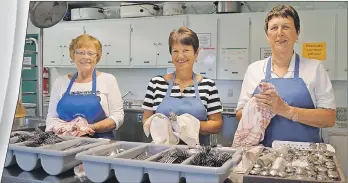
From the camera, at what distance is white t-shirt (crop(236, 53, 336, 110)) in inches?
39.2

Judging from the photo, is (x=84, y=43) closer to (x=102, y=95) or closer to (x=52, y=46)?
(x=102, y=95)

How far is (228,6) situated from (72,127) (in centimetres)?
150

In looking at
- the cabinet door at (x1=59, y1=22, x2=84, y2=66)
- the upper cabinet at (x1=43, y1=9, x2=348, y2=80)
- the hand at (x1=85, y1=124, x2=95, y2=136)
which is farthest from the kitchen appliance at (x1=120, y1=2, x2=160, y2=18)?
the hand at (x1=85, y1=124, x2=95, y2=136)

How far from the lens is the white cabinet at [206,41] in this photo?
1.97m

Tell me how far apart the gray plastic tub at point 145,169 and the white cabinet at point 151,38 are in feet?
4.32

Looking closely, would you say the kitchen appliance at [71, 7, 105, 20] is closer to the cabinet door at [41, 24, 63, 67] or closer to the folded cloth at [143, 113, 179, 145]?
the cabinet door at [41, 24, 63, 67]

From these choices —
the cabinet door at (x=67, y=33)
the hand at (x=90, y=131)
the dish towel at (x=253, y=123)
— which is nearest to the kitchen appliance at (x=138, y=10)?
the cabinet door at (x=67, y=33)

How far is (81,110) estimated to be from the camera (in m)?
1.17

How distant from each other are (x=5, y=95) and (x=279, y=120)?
2.76 ft

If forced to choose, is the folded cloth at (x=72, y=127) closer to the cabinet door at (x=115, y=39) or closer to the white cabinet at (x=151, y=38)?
the cabinet door at (x=115, y=39)

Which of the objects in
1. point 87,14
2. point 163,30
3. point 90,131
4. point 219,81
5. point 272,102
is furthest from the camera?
point 219,81

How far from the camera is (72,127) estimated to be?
41.8 inches

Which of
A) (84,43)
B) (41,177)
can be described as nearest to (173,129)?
(41,177)

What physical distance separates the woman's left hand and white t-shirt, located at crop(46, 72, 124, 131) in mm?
478
